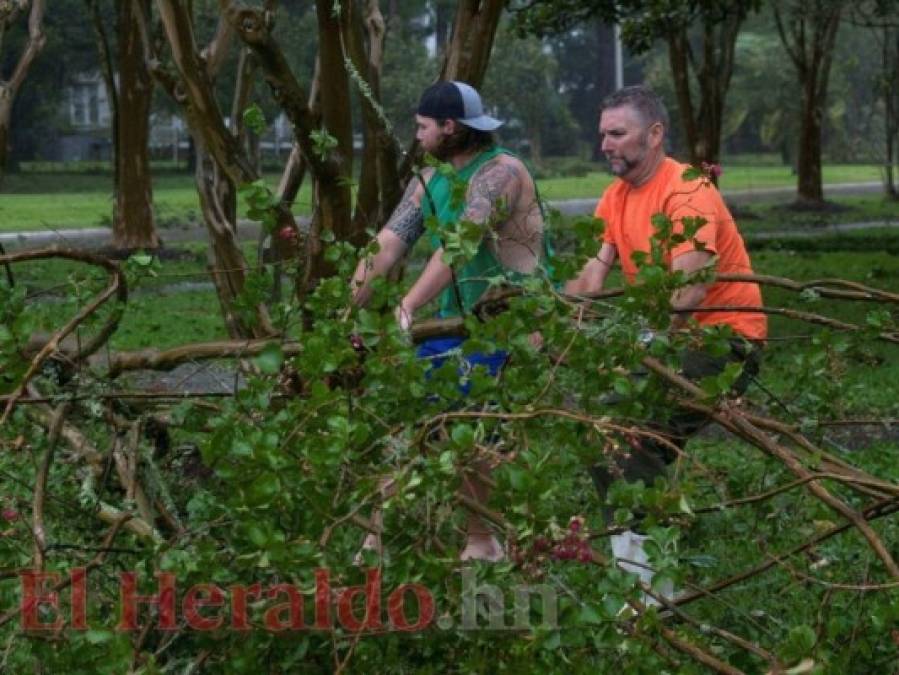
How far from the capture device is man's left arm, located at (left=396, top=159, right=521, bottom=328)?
5.73 m

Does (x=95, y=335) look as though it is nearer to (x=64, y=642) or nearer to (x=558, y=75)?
(x=64, y=642)

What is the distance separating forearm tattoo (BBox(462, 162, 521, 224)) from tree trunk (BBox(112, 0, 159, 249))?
759 inches

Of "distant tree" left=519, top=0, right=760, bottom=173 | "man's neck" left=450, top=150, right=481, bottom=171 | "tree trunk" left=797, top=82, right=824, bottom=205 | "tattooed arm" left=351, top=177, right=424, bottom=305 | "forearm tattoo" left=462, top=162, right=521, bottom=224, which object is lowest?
"tree trunk" left=797, top=82, right=824, bottom=205

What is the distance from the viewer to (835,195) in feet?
160

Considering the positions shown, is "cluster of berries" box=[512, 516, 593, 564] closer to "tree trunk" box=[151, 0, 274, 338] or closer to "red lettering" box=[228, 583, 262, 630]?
"red lettering" box=[228, 583, 262, 630]

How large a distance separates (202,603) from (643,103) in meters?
2.76

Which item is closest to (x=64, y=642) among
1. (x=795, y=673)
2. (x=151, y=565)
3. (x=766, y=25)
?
(x=151, y=565)

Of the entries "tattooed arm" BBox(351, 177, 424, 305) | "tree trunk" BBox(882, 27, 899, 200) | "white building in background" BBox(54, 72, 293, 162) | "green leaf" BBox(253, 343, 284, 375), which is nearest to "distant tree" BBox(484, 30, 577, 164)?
"white building in background" BBox(54, 72, 293, 162)

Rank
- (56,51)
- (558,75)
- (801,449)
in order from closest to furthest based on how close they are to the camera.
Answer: (801,449) → (56,51) → (558,75)

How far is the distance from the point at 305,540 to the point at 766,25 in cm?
7745

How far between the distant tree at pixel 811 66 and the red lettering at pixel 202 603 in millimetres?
29942

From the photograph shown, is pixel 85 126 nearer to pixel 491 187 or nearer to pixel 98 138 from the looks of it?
pixel 98 138

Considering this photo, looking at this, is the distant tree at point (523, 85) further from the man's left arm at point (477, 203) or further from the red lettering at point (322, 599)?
the red lettering at point (322, 599)

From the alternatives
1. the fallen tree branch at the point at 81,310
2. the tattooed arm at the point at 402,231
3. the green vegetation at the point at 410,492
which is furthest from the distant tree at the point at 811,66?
the green vegetation at the point at 410,492
